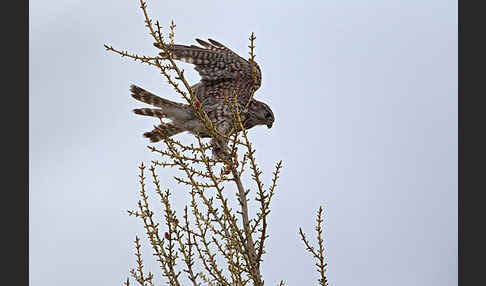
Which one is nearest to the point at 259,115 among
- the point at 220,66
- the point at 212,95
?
the point at 212,95

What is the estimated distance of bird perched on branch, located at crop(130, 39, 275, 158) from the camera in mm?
6434

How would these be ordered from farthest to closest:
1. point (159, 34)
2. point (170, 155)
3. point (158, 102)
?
point (158, 102) < point (170, 155) < point (159, 34)

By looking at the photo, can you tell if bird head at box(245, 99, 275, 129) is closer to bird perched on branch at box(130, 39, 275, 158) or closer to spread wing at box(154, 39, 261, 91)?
bird perched on branch at box(130, 39, 275, 158)

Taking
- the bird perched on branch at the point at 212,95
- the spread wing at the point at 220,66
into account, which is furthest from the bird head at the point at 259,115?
the spread wing at the point at 220,66

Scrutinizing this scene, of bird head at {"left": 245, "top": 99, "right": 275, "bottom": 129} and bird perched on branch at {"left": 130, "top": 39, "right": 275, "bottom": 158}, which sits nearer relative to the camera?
bird perched on branch at {"left": 130, "top": 39, "right": 275, "bottom": 158}

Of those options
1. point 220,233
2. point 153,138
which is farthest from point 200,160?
point 153,138

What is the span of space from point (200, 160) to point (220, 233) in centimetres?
54

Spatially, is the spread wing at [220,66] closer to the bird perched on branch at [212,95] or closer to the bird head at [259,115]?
the bird perched on branch at [212,95]

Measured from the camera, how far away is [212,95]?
22.4 feet

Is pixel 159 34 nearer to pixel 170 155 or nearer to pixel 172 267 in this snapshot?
pixel 170 155

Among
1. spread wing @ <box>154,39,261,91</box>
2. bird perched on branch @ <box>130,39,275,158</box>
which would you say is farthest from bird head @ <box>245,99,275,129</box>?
spread wing @ <box>154,39,261,91</box>

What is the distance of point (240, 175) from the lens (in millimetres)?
4059

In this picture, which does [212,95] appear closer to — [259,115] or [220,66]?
[220,66]

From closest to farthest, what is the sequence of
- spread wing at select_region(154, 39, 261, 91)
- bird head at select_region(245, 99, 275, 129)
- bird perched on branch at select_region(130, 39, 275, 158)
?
bird perched on branch at select_region(130, 39, 275, 158), spread wing at select_region(154, 39, 261, 91), bird head at select_region(245, 99, 275, 129)
